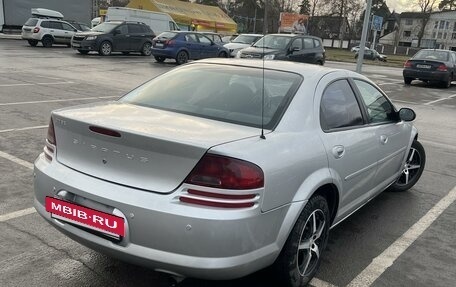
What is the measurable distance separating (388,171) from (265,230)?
2.31m

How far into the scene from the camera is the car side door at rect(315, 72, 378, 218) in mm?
3420

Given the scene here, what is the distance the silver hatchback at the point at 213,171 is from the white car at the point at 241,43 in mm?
19443

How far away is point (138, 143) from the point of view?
8.89ft

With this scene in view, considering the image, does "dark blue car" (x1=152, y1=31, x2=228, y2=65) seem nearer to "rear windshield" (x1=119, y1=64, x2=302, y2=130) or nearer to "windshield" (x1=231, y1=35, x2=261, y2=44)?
"windshield" (x1=231, y1=35, x2=261, y2=44)

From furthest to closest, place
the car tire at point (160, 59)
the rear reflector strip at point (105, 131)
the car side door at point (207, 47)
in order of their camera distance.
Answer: the car side door at point (207, 47) < the car tire at point (160, 59) < the rear reflector strip at point (105, 131)

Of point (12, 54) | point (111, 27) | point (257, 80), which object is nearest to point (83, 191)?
point (257, 80)

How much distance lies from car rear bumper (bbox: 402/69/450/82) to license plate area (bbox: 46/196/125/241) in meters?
18.5

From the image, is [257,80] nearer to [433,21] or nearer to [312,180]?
[312,180]

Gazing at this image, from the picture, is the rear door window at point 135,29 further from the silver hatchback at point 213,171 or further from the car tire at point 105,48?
the silver hatchback at point 213,171

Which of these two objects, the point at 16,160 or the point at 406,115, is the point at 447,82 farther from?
the point at 16,160

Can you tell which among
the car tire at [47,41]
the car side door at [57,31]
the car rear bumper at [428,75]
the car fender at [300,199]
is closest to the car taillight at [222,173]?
the car fender at [300,199]

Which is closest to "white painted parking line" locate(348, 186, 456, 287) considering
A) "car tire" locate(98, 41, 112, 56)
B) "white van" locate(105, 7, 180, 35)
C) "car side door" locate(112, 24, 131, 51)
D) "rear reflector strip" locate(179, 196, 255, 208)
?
"rear reflector strip" locate(179, 196, 255, 208)

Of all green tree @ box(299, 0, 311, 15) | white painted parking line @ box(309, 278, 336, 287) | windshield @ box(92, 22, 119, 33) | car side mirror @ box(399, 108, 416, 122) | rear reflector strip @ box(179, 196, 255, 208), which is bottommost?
white painted parking line @ box(309, 278, 336, 287)

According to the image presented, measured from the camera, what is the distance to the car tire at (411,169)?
18.2ft
